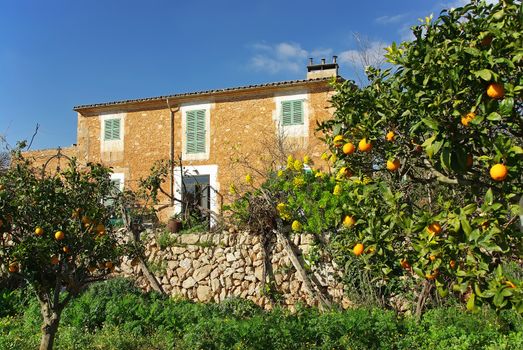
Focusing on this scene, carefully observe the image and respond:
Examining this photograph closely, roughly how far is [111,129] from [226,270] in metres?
8.10

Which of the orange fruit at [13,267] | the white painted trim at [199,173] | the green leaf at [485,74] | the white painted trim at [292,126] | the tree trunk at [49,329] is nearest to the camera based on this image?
the green leaf at [485,74]

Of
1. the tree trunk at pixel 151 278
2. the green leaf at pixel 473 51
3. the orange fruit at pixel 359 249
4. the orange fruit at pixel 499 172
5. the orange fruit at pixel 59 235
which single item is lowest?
the tree trunk at pixel 151 278

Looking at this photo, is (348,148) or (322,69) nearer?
(348,148)

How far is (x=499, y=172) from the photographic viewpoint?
2346 millimetres

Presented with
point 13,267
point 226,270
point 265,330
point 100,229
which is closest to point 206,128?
point 226,270

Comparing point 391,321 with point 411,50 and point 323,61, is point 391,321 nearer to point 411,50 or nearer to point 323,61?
point 411,50

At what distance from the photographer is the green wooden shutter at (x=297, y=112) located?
46.3ft

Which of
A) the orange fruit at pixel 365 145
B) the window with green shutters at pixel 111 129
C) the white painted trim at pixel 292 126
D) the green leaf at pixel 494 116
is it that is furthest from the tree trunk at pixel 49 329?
the window with green shutters at pixel 111 129

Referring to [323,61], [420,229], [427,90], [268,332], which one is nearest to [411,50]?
[427,90]

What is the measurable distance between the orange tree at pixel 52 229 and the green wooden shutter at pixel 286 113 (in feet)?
29.6

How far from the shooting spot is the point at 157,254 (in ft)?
36.9

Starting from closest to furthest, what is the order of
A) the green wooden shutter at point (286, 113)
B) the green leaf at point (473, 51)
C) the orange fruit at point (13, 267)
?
the green leaf at point (473, 51) → the orange fruit at point (13, 267) → the green wooden shutter at point (286, 113)

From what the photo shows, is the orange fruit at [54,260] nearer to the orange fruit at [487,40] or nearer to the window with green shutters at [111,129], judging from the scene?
the orange fruit at [487,40]

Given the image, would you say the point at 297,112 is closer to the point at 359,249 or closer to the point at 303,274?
the point at 303,274
